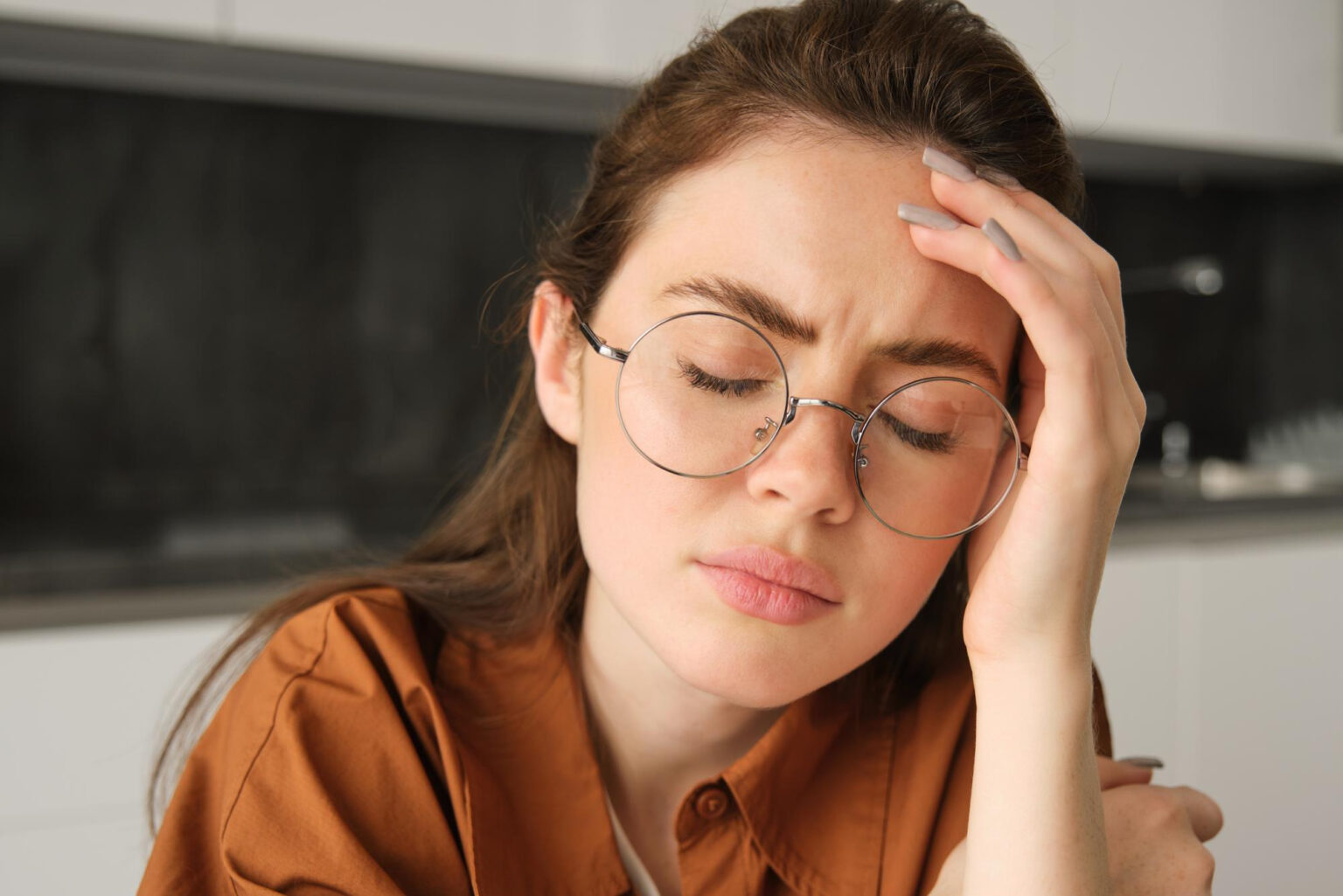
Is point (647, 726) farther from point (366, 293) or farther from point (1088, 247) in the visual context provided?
point (366, 293)

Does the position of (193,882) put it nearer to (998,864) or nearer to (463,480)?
(998,864)

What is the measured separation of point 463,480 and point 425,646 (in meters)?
1.52

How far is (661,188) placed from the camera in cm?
93

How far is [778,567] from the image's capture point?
81 centimetres

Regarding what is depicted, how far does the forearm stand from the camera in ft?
2.58

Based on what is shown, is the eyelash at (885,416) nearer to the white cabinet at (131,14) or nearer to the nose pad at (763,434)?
the nose pad at (763,434)

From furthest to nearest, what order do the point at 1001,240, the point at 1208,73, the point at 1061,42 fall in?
the point at 1208,73 < the point at 1061,42 < the point at 1001,240

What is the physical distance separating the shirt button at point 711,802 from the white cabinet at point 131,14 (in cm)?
145

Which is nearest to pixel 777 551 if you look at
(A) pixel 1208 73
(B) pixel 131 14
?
(B) pixel 131 14

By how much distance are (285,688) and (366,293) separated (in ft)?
5.35

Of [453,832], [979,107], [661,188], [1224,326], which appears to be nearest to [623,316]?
[661,188]

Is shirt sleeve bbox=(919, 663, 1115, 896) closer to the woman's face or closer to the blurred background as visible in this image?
the woman's face

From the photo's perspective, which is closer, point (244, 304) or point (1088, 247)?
point (1088, 247)

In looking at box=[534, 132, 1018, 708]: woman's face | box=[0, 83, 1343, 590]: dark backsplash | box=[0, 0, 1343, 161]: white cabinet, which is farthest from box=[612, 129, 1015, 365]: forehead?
box=[0, 83, 1343, 590]: dark backsplash
